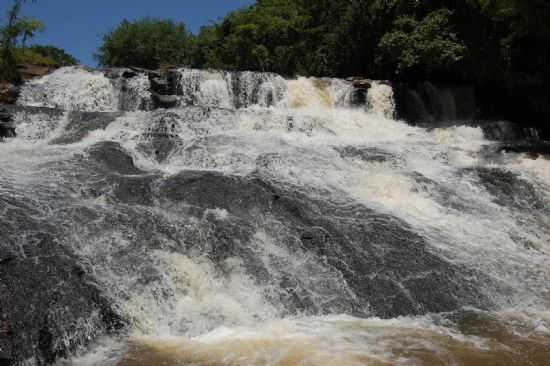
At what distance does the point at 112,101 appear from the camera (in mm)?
16766

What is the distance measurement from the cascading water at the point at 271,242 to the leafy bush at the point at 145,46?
975 inches

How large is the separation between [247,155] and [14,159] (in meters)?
4.67

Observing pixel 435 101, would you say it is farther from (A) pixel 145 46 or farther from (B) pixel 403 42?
(A) pixel 145 46

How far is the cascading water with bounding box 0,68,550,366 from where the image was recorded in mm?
5836

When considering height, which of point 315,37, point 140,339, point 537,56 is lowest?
point 140,339

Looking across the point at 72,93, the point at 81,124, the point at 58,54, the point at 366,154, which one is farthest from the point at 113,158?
the point at 58,54

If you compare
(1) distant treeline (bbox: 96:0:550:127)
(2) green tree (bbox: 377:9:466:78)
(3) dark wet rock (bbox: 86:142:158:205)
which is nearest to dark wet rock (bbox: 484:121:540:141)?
(1) distant treeline (bbox: 96:0:550:127)

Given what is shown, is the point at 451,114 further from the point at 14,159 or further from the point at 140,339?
the point at 140,339

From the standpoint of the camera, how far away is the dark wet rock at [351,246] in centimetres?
705

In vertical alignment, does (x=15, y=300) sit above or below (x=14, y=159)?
below

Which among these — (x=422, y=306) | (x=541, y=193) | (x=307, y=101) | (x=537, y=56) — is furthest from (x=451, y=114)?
(x=422, y=306)

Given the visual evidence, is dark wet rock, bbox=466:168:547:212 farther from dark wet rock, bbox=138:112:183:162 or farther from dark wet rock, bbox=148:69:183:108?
dark wet rock, bbox=148:69:183:108

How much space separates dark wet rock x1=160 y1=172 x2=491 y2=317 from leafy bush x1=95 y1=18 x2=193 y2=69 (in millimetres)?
29162

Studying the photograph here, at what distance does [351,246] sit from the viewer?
314 inches
